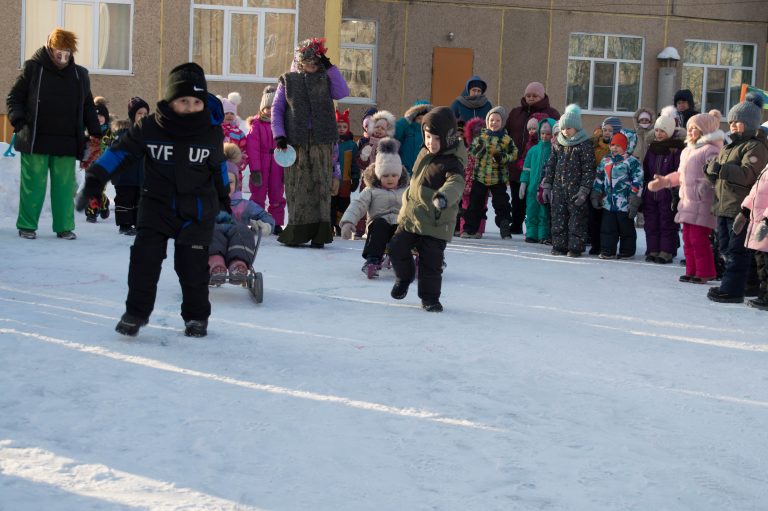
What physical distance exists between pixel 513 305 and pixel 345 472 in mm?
4113

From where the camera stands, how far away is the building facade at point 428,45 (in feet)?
62.5

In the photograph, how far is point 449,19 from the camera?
76.6 feet

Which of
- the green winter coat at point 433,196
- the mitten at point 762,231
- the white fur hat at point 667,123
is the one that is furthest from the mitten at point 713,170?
the green winter coat at point 433,196

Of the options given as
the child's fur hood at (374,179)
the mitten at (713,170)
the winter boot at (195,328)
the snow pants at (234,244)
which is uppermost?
the mitten at (713,170)

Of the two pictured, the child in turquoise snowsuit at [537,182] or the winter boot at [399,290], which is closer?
the winter boot at [399,290]

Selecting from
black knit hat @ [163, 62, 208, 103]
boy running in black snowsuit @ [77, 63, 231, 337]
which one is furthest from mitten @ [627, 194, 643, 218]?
black knit hat @ [163, 62, 208, 103]

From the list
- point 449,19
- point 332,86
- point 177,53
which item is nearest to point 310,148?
point 332,86

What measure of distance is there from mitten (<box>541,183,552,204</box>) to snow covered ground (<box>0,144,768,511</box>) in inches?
149

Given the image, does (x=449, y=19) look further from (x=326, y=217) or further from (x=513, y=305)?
(x=513, y=305)

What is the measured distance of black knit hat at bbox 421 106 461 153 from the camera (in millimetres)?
7531

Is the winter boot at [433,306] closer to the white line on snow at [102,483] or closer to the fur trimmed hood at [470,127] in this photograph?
the white line on snow at [102,483]

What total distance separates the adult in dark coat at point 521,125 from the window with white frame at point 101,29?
813 cm

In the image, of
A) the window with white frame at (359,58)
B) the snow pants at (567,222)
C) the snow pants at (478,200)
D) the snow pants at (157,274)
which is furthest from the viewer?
the window with white frame at (359,58)

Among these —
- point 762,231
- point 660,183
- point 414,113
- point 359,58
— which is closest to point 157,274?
point 762,231
